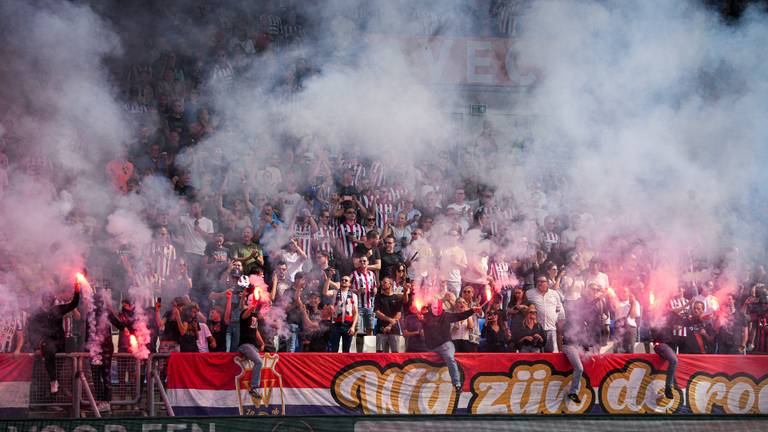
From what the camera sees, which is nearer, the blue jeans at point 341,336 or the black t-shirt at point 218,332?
the black t-shirt at point 218,332

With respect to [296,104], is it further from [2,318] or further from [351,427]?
[351,427]

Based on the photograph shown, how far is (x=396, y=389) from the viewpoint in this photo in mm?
7961

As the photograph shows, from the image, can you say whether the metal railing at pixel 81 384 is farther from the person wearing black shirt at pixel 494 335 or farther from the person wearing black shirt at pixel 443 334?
the person wearing black shirt at pixel 494 335

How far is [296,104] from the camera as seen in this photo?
10664 mm

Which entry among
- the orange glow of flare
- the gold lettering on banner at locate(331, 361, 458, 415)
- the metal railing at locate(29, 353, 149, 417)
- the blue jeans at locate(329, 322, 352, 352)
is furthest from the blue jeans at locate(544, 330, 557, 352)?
the orange glow of flare

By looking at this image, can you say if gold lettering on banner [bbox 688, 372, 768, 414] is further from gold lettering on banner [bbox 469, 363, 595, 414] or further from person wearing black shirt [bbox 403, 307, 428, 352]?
person wearing black shirt [bbox 403, 307, 428, 352]

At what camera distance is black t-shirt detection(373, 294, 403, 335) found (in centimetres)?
845

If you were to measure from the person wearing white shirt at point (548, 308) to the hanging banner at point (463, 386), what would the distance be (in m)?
0.53

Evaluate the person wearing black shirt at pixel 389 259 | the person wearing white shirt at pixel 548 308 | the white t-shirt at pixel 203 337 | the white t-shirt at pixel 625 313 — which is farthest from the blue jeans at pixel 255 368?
the white t-shirt at pixel 625 313

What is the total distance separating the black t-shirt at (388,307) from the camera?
27.7 feet

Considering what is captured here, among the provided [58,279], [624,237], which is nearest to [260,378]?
[58,279]

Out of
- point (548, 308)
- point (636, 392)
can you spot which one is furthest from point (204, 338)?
point (636, 392)

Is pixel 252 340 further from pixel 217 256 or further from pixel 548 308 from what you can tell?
pixel 548 308

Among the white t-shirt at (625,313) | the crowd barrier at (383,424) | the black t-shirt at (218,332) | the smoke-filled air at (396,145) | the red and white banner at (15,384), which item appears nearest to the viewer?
the crowd barrier at (383,424)
